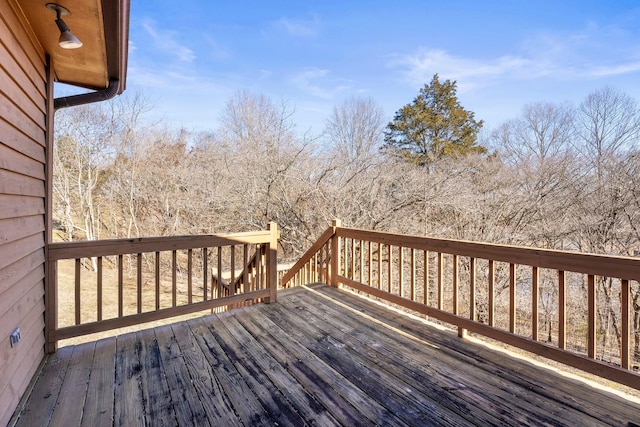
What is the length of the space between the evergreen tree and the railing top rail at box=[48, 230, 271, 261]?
10.3m

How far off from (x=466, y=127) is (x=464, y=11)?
743 centimetres

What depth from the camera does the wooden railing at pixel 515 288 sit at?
6.21 ft

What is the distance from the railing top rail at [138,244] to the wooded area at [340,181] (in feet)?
14.5

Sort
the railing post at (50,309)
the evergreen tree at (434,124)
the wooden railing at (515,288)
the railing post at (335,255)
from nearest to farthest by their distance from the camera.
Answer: the wooden railing at (515,288), the railing post at (50,309), the railing post at (335,255), the evergreen tree at (434,124)

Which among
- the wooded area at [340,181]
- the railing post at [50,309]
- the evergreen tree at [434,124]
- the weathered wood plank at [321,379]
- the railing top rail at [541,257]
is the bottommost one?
the weathered wood plank at [321,379]

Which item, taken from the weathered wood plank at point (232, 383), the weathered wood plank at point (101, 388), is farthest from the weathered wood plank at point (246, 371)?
the weathered wood plank at point (101, 388)

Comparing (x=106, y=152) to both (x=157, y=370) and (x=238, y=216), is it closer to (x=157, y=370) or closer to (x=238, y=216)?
(x=238, y=216)

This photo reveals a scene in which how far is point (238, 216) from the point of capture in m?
8.38

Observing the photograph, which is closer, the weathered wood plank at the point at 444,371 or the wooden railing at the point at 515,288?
the weathered wood plank at the point at 444,371

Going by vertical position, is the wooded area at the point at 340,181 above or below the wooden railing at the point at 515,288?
above

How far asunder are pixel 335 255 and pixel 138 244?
2.37 meters

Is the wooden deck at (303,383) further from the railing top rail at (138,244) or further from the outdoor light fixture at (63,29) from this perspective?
the outdoor light fixture at (63,29)

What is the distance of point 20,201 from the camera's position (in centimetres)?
187

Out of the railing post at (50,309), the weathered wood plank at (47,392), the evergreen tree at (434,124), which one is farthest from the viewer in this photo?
the evergreen tree at (434,124)
